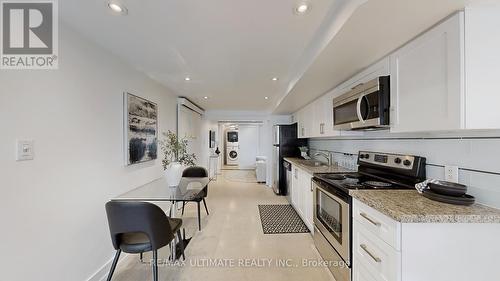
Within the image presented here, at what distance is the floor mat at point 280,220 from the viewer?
10.9 feet

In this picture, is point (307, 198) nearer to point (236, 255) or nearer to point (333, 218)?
point (333, 218)

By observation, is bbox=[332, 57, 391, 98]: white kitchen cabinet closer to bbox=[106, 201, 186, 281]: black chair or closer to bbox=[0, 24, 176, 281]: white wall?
bbox=[106, 201, 186, 281]: black chair

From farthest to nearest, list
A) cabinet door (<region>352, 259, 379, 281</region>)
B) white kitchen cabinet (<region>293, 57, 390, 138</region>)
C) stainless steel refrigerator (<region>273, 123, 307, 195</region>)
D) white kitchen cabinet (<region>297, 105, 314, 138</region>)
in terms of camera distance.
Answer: stainless steel refrigerator (<region>273, 123, 307, 195</region>) → white kitchen cabinet (<region>297, 105, 314, 138</region>) → white kitchen cabinet (<region>293, 57, 390, 138</region>) → cabinet door (<region>352, 259, 379, 281</region>)

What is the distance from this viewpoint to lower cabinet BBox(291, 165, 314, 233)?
10.0 feet

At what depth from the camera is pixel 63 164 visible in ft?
5.78

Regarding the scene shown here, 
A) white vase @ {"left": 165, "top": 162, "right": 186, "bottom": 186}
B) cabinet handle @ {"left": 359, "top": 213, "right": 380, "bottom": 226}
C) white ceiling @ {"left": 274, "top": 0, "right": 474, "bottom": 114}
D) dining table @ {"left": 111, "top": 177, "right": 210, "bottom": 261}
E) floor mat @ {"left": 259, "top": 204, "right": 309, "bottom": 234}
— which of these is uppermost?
white ceiling @ {"left": 274, "top": 0, "right": 474, "bottom": 114}

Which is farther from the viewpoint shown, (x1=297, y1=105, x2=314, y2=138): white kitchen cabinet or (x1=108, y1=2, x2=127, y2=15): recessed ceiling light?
(x1=297, y1=105, x2=314, y2=138): white kitchen cabinet

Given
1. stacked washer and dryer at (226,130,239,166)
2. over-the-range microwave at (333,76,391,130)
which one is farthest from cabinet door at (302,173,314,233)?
stacked washer and dryer at (226,130,239,166)

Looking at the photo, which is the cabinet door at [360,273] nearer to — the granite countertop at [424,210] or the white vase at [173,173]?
the granite countertop at [424,210]

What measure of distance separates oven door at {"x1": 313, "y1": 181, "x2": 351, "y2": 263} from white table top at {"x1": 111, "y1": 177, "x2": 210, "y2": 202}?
4.53ft

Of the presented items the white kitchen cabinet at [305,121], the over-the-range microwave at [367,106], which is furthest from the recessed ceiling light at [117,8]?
the white kitchen cabinet at [305,121]

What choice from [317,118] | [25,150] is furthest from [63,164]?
[317,118]

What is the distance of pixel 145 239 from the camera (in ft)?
6.26

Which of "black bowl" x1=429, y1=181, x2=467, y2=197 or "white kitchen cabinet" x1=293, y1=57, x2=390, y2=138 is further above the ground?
"white kitchen cabinet" x1=293, y1=57, x2=390, y2=138
